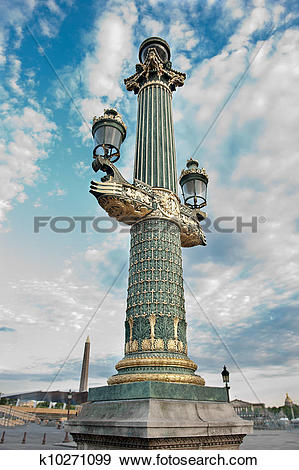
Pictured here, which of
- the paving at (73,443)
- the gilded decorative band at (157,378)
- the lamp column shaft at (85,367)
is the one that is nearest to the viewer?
the gilded decorative band at (157,378)

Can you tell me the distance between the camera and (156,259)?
9883mm

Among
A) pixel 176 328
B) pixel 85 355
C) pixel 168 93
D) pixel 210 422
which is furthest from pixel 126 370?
pixel 85 355

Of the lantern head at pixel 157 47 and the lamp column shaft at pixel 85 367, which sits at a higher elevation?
the lantern head at pixel 157 47

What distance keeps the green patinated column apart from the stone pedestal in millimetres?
508

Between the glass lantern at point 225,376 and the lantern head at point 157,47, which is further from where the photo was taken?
the glass lantern at point 225,376

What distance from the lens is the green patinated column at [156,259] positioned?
8430 mm

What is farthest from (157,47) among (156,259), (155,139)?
(156,259)

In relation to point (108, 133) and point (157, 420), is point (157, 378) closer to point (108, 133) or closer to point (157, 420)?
point (157, 420)

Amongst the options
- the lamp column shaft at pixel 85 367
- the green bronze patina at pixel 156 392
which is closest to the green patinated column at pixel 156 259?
the green bronze patina at pixel 156 392

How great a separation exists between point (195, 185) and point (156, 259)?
218 inches

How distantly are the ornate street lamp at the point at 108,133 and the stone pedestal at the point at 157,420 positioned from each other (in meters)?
7.46

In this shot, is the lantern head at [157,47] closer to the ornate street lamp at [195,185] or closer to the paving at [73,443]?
the ornate street lamp at [195,185]

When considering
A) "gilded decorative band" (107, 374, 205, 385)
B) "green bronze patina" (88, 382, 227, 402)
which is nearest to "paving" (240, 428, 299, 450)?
"green bronze patina" (88, 382, 227, 402)
